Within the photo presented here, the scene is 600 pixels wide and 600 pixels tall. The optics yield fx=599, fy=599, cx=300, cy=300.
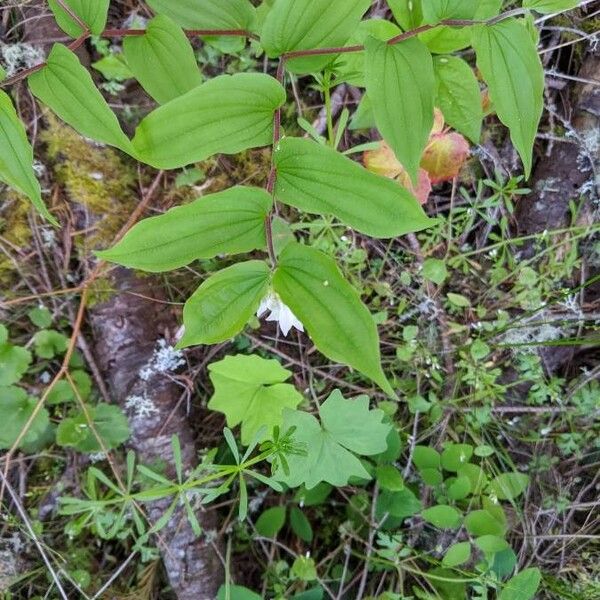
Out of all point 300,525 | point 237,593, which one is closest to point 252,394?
point 300,525

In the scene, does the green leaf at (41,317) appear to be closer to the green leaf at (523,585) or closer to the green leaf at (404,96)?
the green leaf at (404,96)

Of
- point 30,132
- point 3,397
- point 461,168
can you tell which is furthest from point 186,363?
point 461,168

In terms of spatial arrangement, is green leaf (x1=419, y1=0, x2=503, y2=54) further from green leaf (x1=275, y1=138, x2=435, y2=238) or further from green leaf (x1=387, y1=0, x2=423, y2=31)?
green leaf (x1=275, y1=138, x2=435, y2=238)

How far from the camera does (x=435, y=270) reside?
1915mm

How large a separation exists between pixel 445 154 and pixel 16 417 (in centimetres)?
157

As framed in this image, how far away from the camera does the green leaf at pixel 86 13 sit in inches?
47.9

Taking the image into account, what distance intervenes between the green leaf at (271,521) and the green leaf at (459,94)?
4.24ft

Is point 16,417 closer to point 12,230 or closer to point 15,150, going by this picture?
point 12,230

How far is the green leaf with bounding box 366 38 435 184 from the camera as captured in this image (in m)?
1.18

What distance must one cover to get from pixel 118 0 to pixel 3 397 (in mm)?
1322

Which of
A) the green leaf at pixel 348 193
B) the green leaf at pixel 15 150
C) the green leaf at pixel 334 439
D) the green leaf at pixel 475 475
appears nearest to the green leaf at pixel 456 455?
the green leaf at pixel 475 475

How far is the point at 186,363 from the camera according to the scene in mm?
2014

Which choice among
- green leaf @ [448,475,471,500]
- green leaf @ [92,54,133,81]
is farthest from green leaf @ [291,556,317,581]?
green leaf @ [92,54,133,81]

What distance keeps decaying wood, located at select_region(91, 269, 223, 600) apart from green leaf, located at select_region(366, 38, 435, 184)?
1.10 meters
